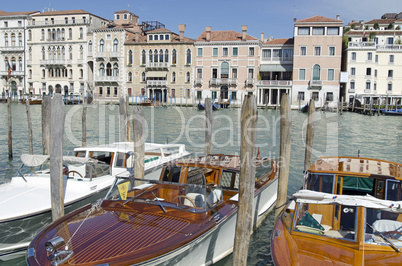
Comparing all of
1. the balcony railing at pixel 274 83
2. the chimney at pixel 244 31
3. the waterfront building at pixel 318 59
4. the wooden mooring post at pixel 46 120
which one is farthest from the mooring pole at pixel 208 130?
the chimney at pixel 244 31

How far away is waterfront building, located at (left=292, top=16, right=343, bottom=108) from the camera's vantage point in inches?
1526

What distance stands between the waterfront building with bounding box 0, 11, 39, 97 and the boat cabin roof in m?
49.6

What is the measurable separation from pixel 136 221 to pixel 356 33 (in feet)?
147

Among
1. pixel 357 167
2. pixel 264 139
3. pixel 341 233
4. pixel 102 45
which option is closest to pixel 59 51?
pixel 102 45

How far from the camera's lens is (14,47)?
48625mm

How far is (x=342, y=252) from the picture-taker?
4.16 metres

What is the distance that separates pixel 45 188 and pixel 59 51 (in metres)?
45.4

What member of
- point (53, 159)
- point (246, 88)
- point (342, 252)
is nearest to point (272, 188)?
point (342, 252)

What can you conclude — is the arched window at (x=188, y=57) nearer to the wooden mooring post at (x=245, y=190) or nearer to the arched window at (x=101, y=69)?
the arched window at (x=101, y=69)

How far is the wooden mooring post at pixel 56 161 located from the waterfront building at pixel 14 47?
156 feet

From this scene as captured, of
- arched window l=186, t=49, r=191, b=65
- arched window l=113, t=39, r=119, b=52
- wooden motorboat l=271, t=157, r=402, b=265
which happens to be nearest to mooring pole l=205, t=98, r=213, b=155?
wooden motorboat l=271, t=157, r=402, b=265

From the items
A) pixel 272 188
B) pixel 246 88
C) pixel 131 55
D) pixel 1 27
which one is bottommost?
pixel 272 188

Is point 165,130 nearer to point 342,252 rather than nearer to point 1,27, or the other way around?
point 342,252

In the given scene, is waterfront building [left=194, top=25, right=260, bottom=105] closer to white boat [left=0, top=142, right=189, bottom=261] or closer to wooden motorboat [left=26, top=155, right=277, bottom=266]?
white boat [left=0, top=142, right=189, bottom=261]
